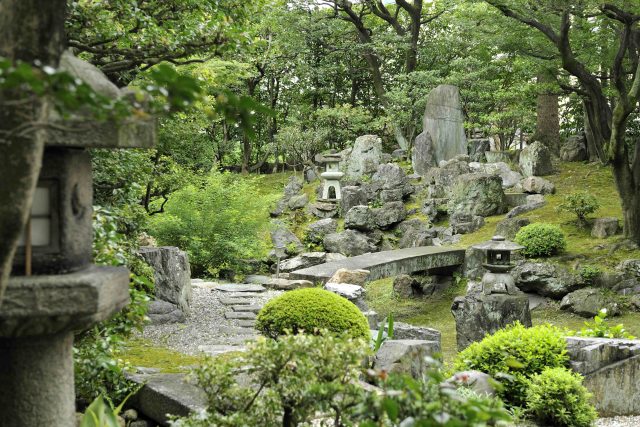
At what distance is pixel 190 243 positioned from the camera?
45.0ft

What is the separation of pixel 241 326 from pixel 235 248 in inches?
185

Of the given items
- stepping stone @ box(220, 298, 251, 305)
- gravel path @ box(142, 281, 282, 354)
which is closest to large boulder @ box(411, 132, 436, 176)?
stepping stone @ box(220, 298, 251, 305)

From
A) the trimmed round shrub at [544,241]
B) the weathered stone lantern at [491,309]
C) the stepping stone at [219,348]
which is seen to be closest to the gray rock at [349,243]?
the trimmed round shrub at [544,241]

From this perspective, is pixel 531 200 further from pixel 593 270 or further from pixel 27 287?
pixel 27 287

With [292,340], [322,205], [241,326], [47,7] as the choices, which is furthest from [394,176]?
[47,7]

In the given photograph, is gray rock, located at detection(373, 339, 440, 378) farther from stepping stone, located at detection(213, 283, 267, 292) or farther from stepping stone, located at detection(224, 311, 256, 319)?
stepping stone, located at detection(213, 283, 267, 292)

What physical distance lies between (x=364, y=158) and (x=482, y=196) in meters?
5.38

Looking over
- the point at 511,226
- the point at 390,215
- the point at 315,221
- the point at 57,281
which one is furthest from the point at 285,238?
the point at 57,281

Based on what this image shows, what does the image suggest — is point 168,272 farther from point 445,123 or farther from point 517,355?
point 445,123

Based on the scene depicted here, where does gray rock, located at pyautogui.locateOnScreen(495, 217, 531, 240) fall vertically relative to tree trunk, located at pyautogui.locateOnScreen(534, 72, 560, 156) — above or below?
below

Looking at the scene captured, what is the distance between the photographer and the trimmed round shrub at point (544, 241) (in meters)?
14.0

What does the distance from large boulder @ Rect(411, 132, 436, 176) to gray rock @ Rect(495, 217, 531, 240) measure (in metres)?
5.26

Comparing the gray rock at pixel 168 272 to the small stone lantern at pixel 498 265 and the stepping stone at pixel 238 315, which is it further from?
the small stone lantern at pixel 498 265

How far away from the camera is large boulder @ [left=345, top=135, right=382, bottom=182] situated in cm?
2144
